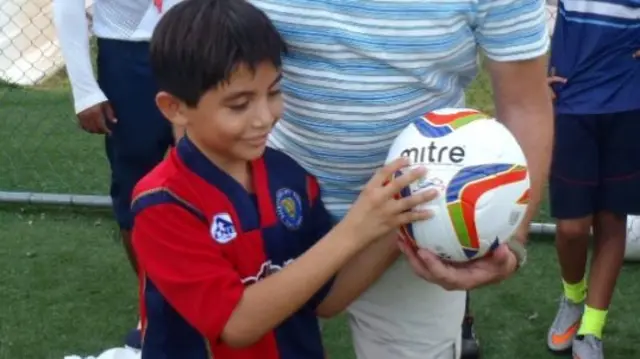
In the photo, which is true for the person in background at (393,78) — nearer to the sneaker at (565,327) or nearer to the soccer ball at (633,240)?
the sneaker at (565,327)

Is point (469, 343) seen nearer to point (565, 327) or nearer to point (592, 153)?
point (565, 327)

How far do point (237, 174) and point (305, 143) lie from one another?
0.87ft

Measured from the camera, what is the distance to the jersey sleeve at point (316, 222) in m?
2.33

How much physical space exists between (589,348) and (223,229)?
2112 millimetres

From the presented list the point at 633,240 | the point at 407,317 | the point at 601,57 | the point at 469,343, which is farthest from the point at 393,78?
the point at 633,240

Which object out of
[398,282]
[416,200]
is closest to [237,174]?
[416,200]

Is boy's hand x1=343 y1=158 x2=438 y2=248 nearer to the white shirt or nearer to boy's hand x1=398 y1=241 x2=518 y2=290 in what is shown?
boy's hand x1=398 y1=241 x2=518 y2=290

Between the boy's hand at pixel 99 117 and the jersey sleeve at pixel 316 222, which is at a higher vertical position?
the jersey sleeve at pixel 316 222

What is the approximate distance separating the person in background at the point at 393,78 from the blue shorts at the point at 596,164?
4.46ft

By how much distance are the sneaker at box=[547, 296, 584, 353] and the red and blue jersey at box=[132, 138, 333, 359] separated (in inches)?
73.4

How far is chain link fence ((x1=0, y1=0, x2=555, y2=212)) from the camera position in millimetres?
5562

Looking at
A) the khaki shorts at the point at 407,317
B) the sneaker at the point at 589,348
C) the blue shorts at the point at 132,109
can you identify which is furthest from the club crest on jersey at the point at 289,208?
the sneaker at the point at 589,348

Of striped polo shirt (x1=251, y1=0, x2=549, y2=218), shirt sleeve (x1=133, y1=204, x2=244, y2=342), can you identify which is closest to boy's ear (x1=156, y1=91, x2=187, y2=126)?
shirt sleeve (x1=133, y1=204, x2=244, y2=342)

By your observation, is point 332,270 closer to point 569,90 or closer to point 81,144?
point 569,90
